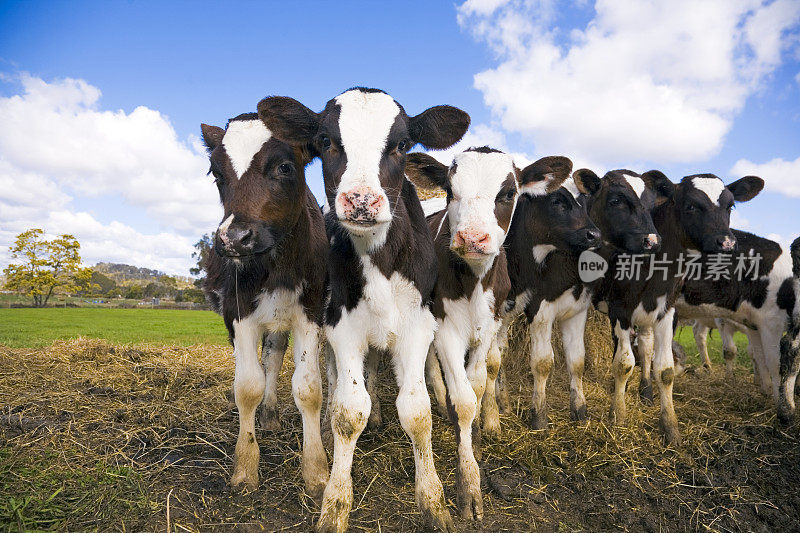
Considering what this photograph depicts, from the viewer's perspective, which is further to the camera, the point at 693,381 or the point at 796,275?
the point at 693,381

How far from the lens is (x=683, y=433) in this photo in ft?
19.6

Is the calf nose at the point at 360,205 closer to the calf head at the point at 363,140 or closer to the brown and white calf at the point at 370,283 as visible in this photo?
the calf head at the point at 363,140

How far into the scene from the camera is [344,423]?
3.63m

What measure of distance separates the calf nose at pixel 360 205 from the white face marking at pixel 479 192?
1.03m

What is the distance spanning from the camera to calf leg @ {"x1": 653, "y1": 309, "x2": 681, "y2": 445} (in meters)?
5.84

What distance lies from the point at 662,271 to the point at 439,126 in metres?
4.03

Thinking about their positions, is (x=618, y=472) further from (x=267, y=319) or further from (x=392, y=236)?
(x=267, y=319)

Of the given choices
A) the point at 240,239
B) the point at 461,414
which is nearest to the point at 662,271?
the point at 461,414

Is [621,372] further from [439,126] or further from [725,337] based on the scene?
[725,337]

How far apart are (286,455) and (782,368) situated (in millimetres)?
6630

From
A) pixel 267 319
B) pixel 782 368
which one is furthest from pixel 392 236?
pixel 782 368

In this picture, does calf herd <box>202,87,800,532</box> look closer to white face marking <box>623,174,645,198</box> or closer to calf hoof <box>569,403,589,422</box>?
calf hoof <box>569,403,589,422</box>

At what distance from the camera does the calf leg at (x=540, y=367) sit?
595cm

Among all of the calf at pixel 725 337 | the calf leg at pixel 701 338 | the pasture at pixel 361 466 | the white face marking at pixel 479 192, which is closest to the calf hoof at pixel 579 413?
the pasture at pixel 361 466
